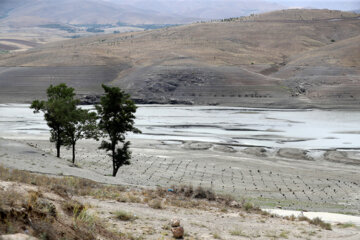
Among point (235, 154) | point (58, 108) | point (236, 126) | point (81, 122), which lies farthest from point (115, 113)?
point (236, 126)

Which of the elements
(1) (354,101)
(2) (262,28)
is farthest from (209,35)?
(1) (354,101)

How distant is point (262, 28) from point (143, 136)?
109m

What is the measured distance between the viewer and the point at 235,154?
137ft

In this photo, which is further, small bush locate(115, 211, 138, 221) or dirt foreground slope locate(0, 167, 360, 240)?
small bush locate(115, 211, 138, 221)

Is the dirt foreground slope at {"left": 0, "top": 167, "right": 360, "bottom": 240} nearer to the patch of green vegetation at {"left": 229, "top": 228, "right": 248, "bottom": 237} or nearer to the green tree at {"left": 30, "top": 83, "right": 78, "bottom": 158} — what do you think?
the patch of green vegetation at {"left": 229, "top": 228, "right": 248, "bottom": 237}

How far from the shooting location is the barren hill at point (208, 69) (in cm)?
8500

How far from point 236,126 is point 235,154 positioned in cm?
1776

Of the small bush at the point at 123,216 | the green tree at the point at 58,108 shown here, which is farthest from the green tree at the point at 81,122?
the small bush at the point at 123,216

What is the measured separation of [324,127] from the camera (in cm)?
5894

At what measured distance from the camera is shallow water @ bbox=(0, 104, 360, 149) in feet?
163

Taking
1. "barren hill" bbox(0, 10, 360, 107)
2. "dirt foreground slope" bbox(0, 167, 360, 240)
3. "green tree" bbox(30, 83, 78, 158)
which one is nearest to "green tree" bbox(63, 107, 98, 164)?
"green tree" bbox(30, 83, 78, 158)

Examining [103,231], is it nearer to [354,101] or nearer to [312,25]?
[354,101]

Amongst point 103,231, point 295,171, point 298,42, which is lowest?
point 295,171

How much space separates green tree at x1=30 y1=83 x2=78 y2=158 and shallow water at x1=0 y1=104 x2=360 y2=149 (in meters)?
17.3
